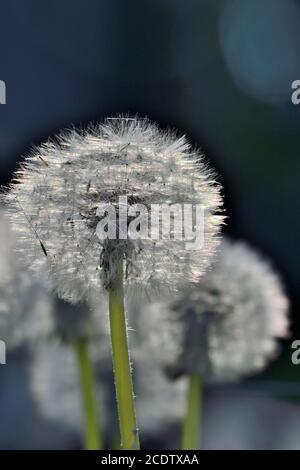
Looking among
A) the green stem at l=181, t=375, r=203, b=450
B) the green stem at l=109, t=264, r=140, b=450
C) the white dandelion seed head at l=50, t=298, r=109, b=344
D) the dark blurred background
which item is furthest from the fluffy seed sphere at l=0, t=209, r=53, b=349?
the dark blurred background

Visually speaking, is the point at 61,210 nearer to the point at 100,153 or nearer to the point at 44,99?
the point at 100,153

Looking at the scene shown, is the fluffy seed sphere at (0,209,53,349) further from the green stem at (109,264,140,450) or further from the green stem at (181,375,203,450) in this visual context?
the green stem at (109,264,140,450)

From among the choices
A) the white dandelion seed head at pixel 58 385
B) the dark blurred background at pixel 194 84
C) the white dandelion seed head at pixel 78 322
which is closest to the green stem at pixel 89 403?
the white dandelion seed head at pixel 78 322

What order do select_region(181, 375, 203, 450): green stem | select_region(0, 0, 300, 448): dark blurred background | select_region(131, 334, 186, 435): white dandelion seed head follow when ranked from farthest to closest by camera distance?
select_region(0, 0, 300, 448): dark blurred background → select_region(131, 334, 186, 435): white dandelion seed head → select_region(181, 375, 203, 450): green stem

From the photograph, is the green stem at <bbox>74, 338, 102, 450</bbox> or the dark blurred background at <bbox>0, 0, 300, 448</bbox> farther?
the dark blurred background at <bbox>0, 0, 300, 448</bbox>

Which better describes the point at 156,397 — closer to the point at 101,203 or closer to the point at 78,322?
the point at 78,322

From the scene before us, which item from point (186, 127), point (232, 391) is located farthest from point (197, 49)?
point (232, 391)
